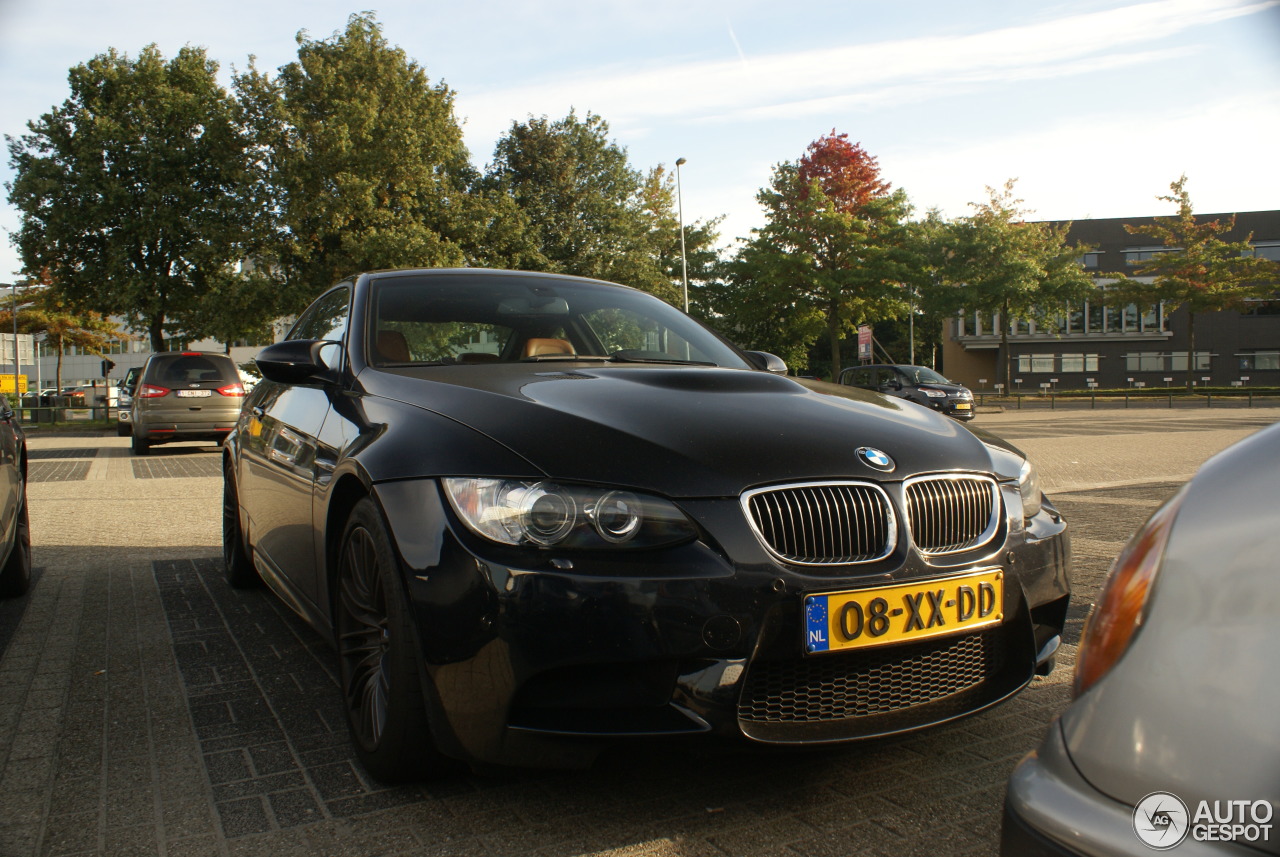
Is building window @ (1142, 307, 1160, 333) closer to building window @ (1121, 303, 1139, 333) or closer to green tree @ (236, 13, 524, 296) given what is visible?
building window @ (1121, 303, 1139, 333)

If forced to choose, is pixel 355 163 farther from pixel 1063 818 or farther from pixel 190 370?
pixel 1063 818

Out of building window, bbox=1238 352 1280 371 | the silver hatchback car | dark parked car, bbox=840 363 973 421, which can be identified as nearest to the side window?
the silver hatchback car

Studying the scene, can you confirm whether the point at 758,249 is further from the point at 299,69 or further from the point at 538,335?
the point at 538,335

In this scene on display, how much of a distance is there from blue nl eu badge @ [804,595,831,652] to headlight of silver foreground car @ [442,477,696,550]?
31cm

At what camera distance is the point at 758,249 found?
1435 inches

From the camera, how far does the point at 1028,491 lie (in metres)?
2.98

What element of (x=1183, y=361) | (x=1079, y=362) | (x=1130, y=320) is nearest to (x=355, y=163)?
(x=1079, y=362)

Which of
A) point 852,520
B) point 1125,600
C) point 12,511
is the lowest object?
point 12,511

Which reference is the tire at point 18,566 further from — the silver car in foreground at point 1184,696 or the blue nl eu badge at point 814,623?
the silver car in foreground at point 1184,696

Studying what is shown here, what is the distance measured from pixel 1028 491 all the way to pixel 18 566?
487 centimetres

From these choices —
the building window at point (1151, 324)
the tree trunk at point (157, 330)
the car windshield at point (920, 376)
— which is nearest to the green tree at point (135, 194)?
the tree trunk at point (157, 330)

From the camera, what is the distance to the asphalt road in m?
2.39

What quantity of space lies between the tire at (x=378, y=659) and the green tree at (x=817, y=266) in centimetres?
3325

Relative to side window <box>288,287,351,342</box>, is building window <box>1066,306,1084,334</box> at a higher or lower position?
lower
